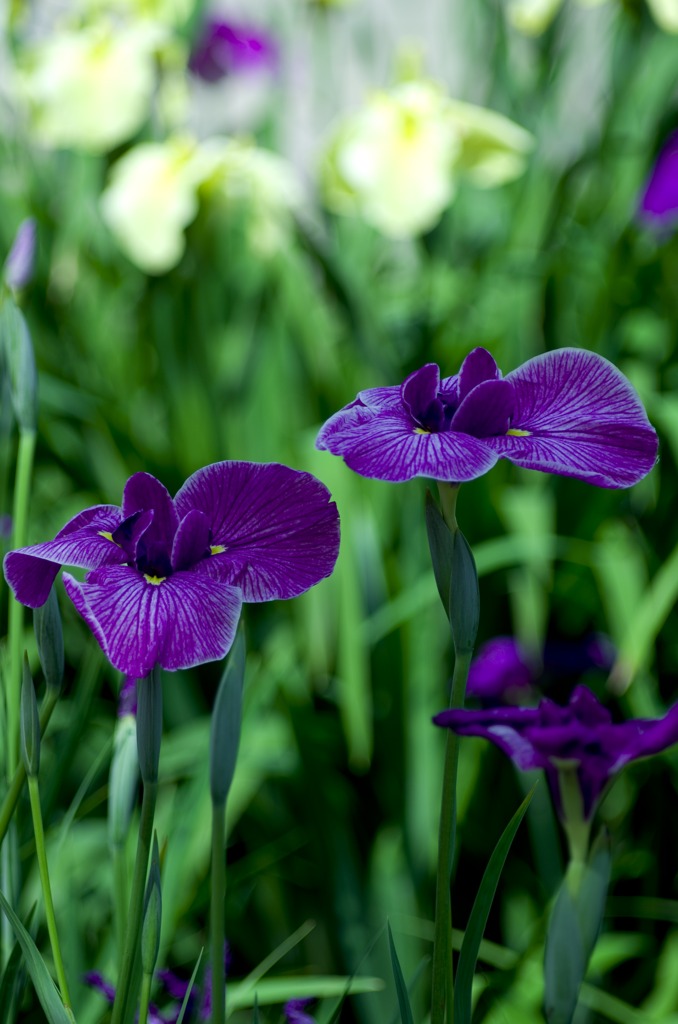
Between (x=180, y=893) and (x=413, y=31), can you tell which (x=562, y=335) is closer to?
(x=180, y=893)

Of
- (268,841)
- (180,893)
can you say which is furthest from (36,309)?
(180,893)

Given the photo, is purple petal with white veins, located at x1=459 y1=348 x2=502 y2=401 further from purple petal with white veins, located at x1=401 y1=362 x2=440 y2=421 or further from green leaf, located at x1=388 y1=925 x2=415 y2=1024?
green leaf, located at x1=388 y1=925 x2=415 y2=1024

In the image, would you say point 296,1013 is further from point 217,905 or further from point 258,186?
point 258,186

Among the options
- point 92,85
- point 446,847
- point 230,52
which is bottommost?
point 446,847

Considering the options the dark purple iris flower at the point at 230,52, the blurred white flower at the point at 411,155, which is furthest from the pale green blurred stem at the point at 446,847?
the dark purple iris flower at the point at 230,52

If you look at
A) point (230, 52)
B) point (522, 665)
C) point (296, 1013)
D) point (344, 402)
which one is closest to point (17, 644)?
point (296, 1013)

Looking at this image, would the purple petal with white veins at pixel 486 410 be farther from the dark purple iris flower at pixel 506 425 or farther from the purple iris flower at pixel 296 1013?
the purple iris flower at pixel 296 1013
